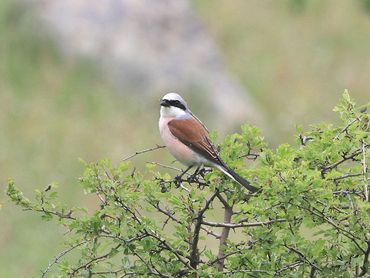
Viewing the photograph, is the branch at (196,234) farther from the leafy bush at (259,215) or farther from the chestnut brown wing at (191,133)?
the chestnut brown wing at (191,133)

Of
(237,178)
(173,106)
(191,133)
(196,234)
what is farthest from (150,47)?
(196,234)

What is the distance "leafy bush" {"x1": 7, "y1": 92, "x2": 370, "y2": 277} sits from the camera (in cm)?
443

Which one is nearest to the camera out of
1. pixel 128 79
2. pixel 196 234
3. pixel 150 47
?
pixel 196 234

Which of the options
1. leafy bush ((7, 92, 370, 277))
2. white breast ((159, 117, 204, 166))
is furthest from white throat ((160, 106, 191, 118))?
leafy bush ((7, 92, 370, 277))

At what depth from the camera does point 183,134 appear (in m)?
6.93

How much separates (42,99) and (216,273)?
13587mm

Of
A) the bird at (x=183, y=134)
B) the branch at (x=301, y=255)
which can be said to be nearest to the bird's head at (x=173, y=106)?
the bird at (x=183, y=134)

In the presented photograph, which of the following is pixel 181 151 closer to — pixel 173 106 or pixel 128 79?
pixel 173 106

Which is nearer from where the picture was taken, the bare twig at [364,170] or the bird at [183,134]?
the bare twig at [364,170]

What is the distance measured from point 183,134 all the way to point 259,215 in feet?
7.86

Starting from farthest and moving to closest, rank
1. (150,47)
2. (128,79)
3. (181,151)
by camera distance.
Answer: (150,47) → (128,79) → (181,151)

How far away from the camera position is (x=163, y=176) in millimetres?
5203

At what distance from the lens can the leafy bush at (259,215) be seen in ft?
14.5

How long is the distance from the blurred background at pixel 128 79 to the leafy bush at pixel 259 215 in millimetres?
9014
